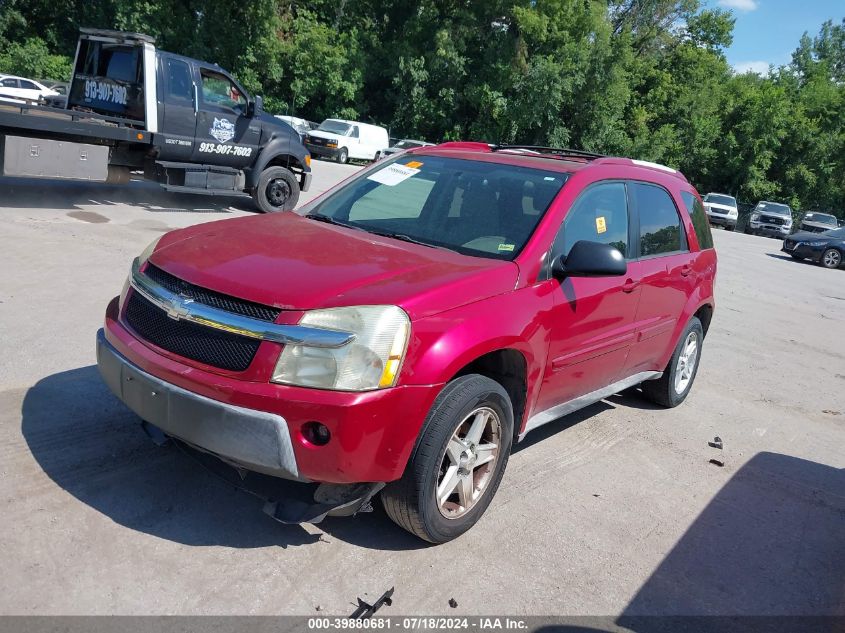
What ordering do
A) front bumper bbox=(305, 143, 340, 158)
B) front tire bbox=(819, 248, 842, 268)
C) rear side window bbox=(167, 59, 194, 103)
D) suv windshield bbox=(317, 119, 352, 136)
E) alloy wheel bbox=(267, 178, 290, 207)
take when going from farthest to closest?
suv windshield bbox=(317, 119, 352, 136) < front bumper bbox=(305, 143, 340, 158) < front tire bbox=(819, 248, 842, 268) < alloy wheel bbox=(267, 178, 290, 207) < rear side window bbox=(167, 59, 194, 103)

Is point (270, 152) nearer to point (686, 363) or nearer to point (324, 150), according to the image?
point (686, 363)

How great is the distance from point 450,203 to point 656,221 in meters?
1.70

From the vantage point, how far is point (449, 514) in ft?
11.9

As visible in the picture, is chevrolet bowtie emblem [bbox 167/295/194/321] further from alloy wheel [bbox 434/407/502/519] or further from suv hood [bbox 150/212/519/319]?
alloy wheel [bbox 434/407/502/519]

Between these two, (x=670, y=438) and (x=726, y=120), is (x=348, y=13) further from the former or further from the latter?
(x=670, y=438)

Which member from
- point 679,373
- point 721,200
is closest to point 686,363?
point 679,373

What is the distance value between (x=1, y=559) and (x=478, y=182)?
3.07 m

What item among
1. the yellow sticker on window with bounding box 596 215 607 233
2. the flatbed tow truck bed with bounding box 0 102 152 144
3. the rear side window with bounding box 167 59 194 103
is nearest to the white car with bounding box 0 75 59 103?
the rear side window with bounding box 167 59 194 103

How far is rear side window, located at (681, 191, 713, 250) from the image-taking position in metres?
6.01

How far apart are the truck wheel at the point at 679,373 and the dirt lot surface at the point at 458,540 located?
0.12 m

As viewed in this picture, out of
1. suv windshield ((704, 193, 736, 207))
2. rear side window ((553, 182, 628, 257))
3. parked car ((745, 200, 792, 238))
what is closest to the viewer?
rear side window ((553, 182, 628, 257))

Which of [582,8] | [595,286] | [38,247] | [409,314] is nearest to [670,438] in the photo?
[595,286]

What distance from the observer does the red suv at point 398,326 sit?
10.3 ft

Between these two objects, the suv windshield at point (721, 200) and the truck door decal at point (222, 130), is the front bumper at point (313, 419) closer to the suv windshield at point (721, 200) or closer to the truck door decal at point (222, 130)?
the truck door decal at point (222, 130)
